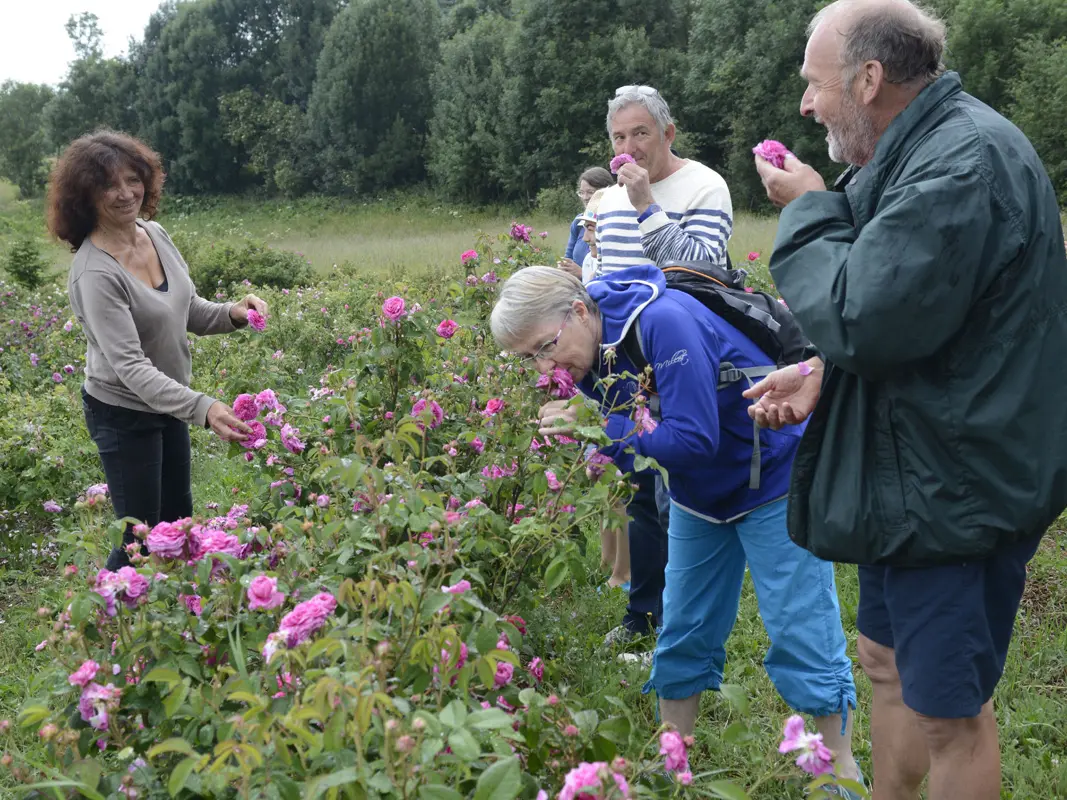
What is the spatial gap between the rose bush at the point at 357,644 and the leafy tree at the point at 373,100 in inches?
1424

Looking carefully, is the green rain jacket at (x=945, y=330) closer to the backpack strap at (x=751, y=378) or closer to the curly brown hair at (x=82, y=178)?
the backpack strap at (x=751, y=378)

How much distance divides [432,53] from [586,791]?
1611 inches

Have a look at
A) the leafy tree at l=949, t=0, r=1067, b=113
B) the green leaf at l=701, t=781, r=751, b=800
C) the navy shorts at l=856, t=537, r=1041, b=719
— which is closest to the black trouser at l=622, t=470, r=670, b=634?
the navy shorts at l=856, t=537, r=1041, b=719

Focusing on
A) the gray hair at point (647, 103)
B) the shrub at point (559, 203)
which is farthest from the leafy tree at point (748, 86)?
the gray hair at point (647, 103)

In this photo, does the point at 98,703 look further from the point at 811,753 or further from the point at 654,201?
the point at 654,201

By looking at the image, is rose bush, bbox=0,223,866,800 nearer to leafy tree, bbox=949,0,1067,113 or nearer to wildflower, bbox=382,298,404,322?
wildflower, bbox=382,298,404,322

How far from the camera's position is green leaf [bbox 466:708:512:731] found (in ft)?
3.83

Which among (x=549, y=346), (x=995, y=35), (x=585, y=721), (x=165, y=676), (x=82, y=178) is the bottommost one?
(x=585, y=721)

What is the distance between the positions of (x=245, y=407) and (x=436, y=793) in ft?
5.64

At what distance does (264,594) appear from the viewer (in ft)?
5.02

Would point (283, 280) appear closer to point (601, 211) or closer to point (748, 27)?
point (601, 211)

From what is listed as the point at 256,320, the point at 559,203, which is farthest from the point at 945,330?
the point at 559,203

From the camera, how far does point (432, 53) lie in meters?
39.0

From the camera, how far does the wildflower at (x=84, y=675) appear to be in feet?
4.83
